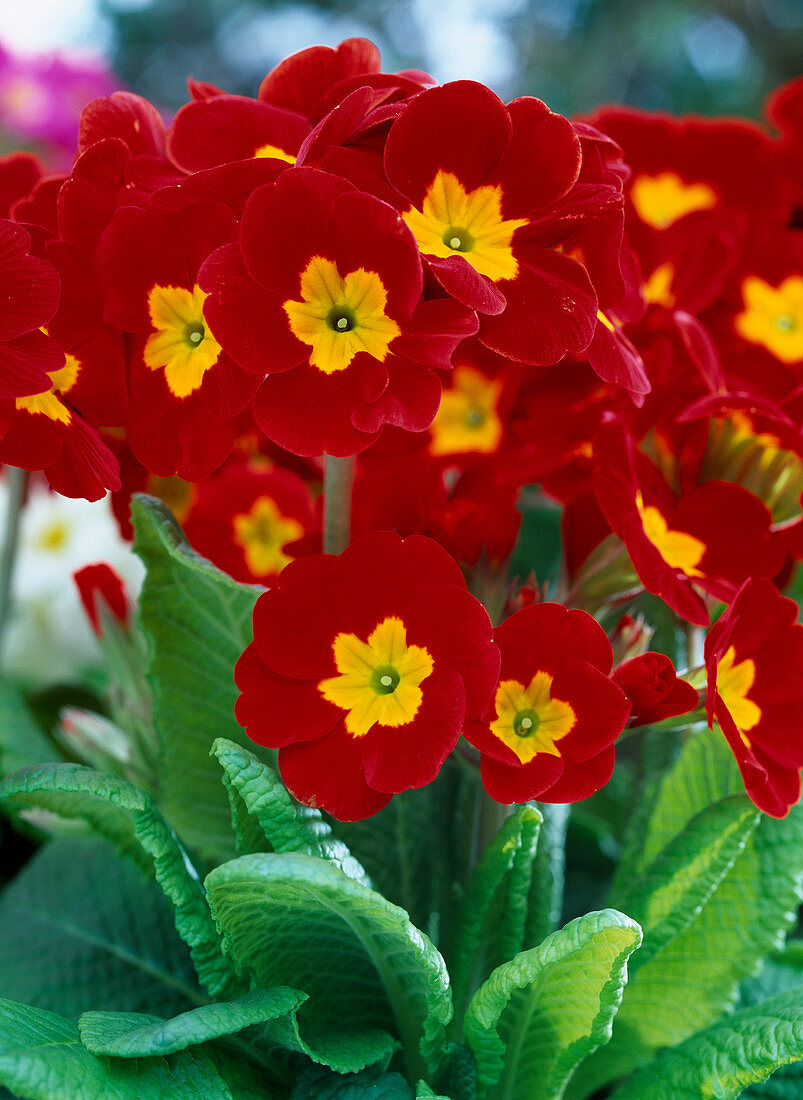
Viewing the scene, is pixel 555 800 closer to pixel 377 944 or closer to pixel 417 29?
pixel 377 944

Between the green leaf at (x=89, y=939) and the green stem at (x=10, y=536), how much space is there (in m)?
0.18

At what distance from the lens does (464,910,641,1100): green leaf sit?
1.37ft

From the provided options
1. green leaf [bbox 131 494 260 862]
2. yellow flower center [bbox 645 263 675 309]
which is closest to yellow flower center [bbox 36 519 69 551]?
green leaf [bbox 131 494 260 862]

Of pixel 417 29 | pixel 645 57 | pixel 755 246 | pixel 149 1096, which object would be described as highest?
pixel 755 246

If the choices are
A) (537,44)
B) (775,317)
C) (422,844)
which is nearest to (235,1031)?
(422,844)

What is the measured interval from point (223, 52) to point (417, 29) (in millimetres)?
1350

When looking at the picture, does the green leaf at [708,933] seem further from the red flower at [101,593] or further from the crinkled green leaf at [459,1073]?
the red flower at [101,593]

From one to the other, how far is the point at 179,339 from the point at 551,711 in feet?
0.72

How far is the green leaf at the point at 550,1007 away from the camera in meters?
0.42

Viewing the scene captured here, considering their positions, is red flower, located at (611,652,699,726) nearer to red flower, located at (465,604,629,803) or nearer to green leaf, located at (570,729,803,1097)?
red flower, located at (465,604,629,803)

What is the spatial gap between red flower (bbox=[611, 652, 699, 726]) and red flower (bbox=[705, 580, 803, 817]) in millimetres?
15

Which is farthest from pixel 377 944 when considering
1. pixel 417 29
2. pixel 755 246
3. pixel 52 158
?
pixel 417 29

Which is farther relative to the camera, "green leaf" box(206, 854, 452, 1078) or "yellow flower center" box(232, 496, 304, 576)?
"yellow flower center" box(232, 496, 304, 576)

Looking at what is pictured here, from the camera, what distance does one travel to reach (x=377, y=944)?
474 millimetres
